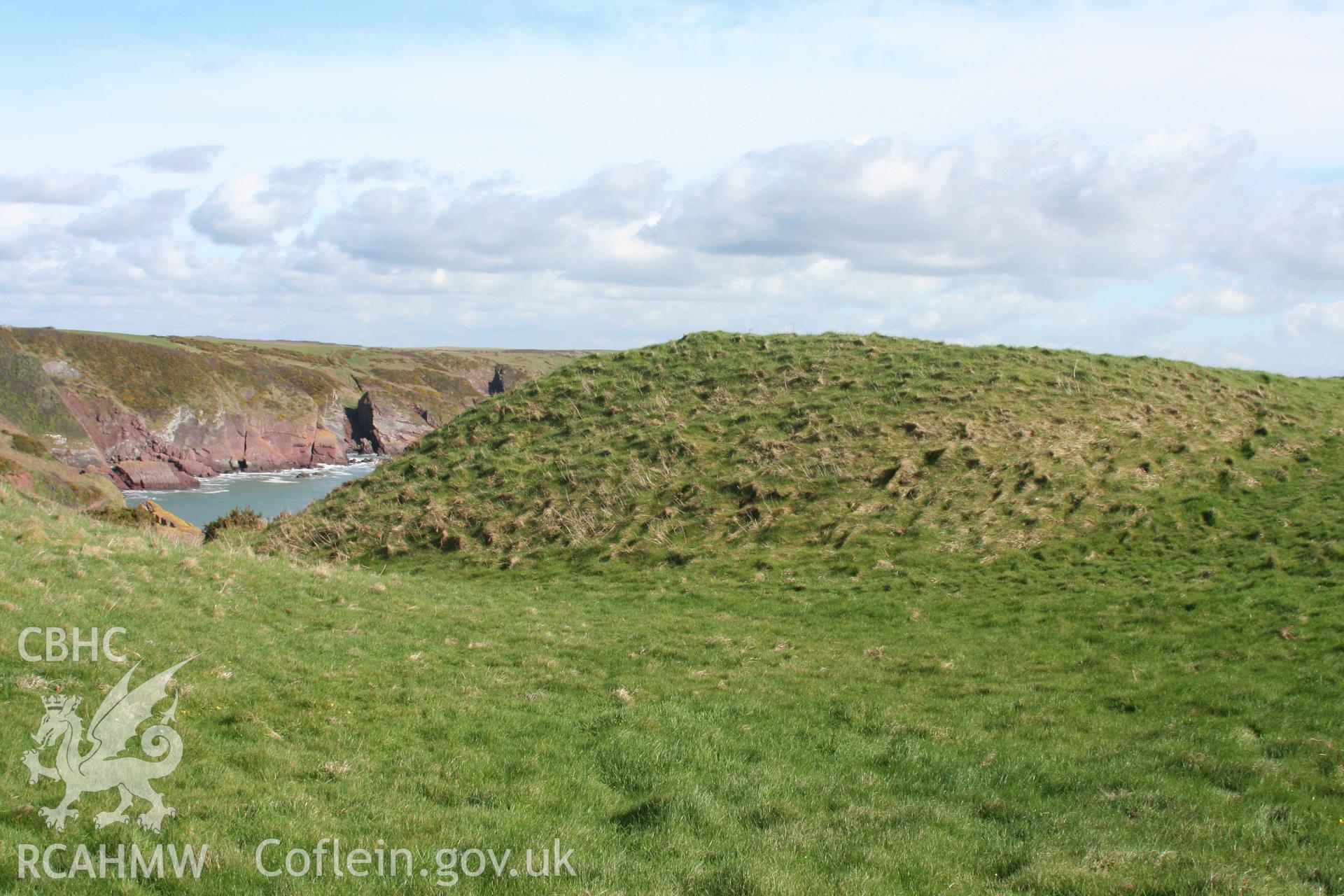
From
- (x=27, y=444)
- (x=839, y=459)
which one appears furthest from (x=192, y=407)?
(x=839, y=459)

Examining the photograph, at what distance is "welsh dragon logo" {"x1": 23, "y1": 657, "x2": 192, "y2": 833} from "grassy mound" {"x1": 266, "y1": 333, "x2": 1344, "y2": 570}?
18.4 meters

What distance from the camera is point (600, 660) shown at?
52.0 feet

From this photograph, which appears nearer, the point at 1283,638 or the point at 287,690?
the point at 287,690

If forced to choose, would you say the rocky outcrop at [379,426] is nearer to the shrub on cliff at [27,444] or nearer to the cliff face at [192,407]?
the cliff face at [192,407]

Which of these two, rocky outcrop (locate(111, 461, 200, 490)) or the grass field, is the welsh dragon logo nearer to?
the grass field

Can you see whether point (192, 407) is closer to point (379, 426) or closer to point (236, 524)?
point (379, 426)

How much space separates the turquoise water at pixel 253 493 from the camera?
259ft

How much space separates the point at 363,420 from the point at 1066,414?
128269 mm

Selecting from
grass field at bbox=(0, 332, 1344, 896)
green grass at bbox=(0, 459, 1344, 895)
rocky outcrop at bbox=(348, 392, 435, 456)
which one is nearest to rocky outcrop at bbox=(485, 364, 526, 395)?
rocky outcrop at bbox=(348, 392, 435, 456)

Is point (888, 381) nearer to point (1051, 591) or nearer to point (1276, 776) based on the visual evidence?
→ point (1051, 591)

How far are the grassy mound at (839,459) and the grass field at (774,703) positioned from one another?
1.74ft

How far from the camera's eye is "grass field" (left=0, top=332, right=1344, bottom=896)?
7.25 meters

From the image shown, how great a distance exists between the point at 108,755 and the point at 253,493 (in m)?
94.0

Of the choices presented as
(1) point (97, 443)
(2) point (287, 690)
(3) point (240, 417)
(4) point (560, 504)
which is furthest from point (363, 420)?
(2) point (287, 690)
